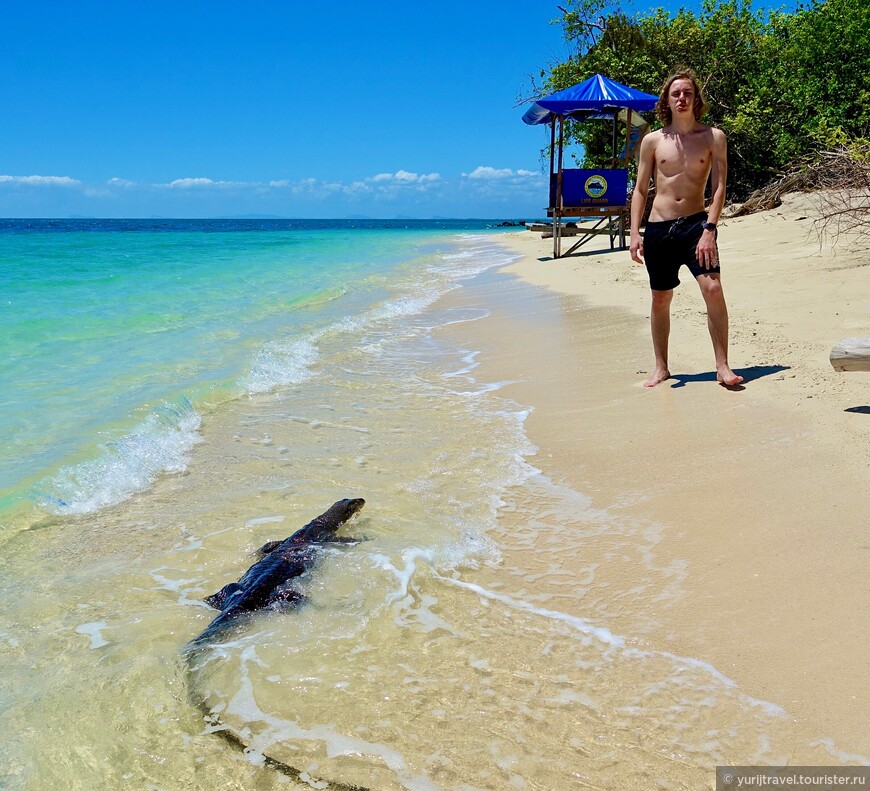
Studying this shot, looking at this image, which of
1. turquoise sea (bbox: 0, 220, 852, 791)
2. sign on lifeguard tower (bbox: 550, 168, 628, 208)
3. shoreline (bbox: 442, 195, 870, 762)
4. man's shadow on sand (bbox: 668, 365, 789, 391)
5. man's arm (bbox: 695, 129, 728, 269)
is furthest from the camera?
sign on lifeguard tower (bbox: 550, 168, 628, 208)

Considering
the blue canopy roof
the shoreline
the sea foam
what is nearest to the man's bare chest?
the shoreline

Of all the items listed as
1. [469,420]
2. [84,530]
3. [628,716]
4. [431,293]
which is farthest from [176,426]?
[431,293]

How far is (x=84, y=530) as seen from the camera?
3.43 meters

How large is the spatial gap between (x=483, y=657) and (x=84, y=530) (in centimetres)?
224

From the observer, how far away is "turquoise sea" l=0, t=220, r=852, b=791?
5.96 ft

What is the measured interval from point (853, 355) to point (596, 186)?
12532 millimetres

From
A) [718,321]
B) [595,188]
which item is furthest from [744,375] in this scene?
[595,188]

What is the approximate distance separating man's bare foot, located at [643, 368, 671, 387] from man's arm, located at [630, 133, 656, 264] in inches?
31.3

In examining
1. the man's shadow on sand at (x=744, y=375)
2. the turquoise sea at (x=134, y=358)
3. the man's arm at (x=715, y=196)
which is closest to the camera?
the turquoise sea at (x=134, y=358)

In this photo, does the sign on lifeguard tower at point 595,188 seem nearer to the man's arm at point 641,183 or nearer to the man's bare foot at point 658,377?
the man's arm at point 641,183

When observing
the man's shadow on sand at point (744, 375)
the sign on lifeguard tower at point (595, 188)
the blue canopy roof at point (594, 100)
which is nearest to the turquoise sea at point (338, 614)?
the man's shadow on sand at point (744, 375)

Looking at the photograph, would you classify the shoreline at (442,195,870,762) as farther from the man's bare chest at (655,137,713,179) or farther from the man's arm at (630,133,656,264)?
the man's bare chest at (655,137,713,179)

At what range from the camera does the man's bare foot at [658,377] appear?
4934 millimetres

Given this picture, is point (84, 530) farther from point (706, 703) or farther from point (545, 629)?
point (706, 703)
